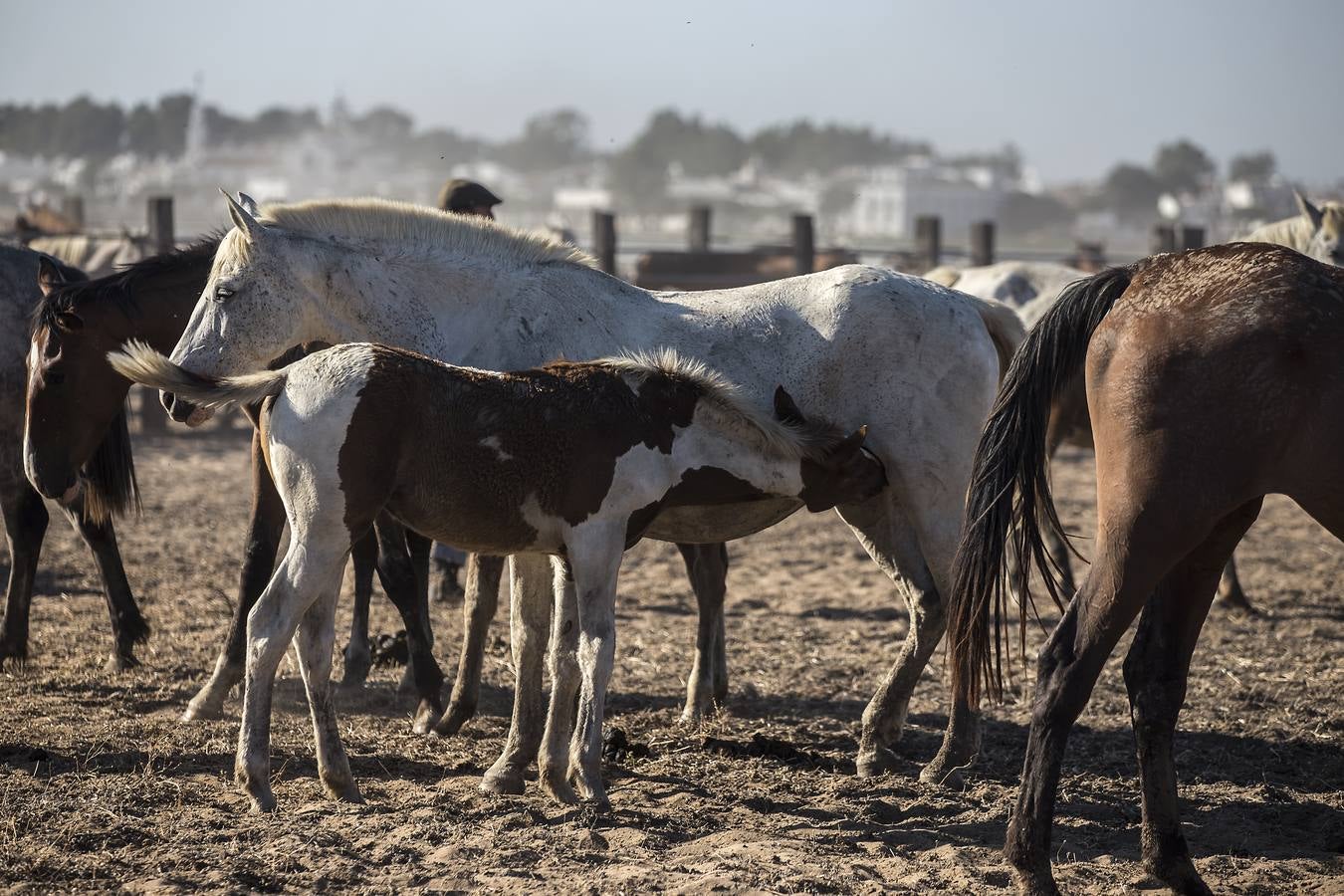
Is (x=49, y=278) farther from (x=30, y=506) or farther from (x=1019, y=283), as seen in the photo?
(x=1019, y=283)

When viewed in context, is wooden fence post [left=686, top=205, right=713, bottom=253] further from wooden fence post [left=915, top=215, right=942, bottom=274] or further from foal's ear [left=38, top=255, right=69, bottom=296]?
foal's ear [left=38, top=255, right=69, bottom=296]

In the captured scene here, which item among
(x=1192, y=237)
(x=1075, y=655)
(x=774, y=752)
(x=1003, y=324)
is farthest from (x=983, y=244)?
(x=1075, y=655)

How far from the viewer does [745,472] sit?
4.45 metres

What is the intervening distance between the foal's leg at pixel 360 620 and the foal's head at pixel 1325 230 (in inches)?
247

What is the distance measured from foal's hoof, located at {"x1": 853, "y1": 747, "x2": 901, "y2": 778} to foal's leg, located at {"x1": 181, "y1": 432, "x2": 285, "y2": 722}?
2.57m

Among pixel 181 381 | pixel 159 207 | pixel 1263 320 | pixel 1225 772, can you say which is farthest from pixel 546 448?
A: pixel 159 207

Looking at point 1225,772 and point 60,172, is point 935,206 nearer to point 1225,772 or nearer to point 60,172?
point 60,172

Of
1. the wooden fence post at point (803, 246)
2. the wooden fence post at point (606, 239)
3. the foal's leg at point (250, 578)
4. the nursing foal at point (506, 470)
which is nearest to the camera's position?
the nursing foal at point (506, 470)

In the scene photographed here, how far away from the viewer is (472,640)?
Answer: 521 cm

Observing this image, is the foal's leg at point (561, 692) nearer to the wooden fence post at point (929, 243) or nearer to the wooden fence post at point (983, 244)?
the wooden fence post at point (929, 243)

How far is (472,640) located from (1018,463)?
2397 millimetres

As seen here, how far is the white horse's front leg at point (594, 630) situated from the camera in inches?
167

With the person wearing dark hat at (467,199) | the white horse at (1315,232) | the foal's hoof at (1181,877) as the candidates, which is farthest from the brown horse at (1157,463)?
the white horse at (1315,232)

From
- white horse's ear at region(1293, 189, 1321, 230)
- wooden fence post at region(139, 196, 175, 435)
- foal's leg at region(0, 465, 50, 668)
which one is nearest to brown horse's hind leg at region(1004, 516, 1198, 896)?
foal's leg at region(0, 465, 50, 668)
